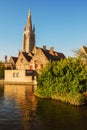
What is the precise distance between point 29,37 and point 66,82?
407 ft

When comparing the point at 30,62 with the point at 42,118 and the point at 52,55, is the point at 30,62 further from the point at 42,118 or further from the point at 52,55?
the point at 42,118

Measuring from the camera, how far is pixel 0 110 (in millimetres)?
28359

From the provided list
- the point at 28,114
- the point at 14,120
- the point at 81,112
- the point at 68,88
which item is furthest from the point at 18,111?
the point at 68,88

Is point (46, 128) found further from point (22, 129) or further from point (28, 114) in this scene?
point (28, 114)

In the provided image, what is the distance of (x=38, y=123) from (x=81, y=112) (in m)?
7.34

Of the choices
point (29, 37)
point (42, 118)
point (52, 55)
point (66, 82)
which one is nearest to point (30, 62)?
→ point (52, 55)

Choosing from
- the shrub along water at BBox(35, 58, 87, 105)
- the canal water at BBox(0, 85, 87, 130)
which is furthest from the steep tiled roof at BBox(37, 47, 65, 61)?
the canal water at BBox(0, 85, 87, 130)

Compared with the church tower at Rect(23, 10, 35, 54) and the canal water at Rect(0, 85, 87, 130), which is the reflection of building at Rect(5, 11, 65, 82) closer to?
the canal water at Rect(0, 85, 87, 130)

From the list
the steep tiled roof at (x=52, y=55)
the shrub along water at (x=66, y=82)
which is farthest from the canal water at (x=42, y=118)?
the steep tiled roof at (x=52, y=55)

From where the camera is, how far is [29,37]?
160 metres

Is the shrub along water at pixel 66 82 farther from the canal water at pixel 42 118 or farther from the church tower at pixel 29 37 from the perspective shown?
the church tower at pixel 29 37

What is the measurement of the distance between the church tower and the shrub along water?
11176cm

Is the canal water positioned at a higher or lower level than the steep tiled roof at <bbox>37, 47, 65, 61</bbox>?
lower

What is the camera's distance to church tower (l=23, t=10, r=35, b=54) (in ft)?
509
